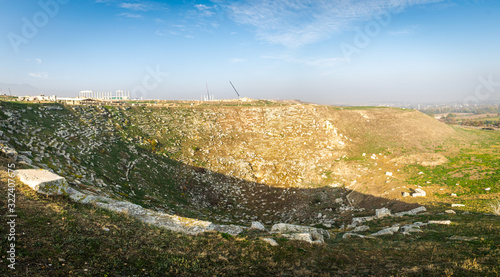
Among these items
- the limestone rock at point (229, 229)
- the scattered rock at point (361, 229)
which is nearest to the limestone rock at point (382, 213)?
the scattered rock at point (361, 229)

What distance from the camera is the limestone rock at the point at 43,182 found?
590 inches

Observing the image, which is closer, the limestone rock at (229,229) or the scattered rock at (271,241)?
the scattered rock at (271,241)

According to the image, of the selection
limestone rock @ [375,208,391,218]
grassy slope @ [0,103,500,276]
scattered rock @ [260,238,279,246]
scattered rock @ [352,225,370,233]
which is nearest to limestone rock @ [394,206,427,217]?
limestone rock @ [375,208,391,218]

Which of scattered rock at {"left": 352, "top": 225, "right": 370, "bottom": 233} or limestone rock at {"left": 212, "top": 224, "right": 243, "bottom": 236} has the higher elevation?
limestone rock at {"left": 212, "top": 224, "right": 243, "bottom": 236}

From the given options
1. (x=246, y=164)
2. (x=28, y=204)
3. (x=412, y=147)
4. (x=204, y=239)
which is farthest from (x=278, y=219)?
(x=412, y=147)

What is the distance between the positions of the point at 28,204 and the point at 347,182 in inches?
1502

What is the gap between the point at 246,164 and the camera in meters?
42.2

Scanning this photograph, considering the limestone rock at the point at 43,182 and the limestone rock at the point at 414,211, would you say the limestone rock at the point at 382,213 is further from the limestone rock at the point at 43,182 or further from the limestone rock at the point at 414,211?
the limestone rock at the point at 43,182

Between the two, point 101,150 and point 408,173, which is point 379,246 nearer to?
point 408,173

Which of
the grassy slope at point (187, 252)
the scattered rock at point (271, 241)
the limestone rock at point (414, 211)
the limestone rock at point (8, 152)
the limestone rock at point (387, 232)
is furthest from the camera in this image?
the limestone rock at point (414, 211)

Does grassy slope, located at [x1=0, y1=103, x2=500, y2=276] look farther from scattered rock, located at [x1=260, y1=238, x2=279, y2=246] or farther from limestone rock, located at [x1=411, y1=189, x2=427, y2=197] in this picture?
limestone rock, located at [x1=411, y1=189, x2=427, y2=197]

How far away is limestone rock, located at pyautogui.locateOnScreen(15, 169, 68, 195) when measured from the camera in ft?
49.1

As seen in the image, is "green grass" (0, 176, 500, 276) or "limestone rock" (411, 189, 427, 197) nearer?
"green grass" (0, 176, 500, 276)

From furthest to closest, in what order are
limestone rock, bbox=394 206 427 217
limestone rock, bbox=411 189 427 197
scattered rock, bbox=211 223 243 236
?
limestone rock, bbox=411 189 427 197
limestone rock, bbox=394 206 427 217
scattered rock, bbox=211 223 243 236
